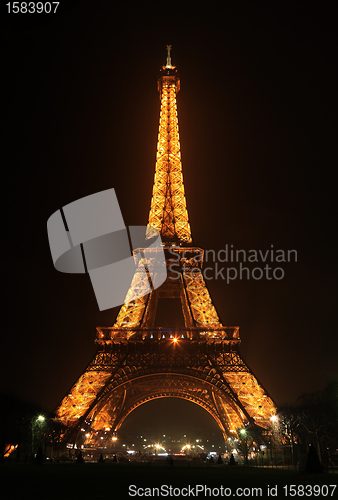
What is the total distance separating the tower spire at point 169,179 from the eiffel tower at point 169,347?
0.46 ft

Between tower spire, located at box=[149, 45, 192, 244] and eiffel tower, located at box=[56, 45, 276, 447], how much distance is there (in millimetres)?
141

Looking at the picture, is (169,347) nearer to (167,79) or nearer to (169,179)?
(169,179)

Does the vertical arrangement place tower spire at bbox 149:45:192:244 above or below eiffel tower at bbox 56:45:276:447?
above

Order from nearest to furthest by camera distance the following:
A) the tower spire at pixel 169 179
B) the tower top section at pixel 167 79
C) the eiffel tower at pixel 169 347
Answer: the eiffel tower at pixel 169 347
the tower spire at pixel 169 179
the tower top section at pixel 167 79

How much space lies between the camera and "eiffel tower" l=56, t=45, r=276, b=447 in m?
49.7

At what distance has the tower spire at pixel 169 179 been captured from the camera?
63375 millimetres

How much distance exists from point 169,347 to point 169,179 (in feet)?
80.8

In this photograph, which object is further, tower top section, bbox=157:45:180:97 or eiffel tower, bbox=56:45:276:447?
tower top section, bbox=157:45:180:97

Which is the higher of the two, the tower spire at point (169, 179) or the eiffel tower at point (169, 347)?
the tower spire at point (169, 179)

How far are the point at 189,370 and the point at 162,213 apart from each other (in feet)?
73.1

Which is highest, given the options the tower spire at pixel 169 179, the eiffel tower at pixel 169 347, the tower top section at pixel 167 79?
the tower top section at pixel 167 79

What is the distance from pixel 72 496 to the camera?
14.2 meters

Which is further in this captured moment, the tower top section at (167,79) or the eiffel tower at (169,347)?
the tower top section at (167,79)

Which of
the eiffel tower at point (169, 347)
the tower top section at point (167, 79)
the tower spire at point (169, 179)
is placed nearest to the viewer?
the eiffel tower at point (169, 347)
